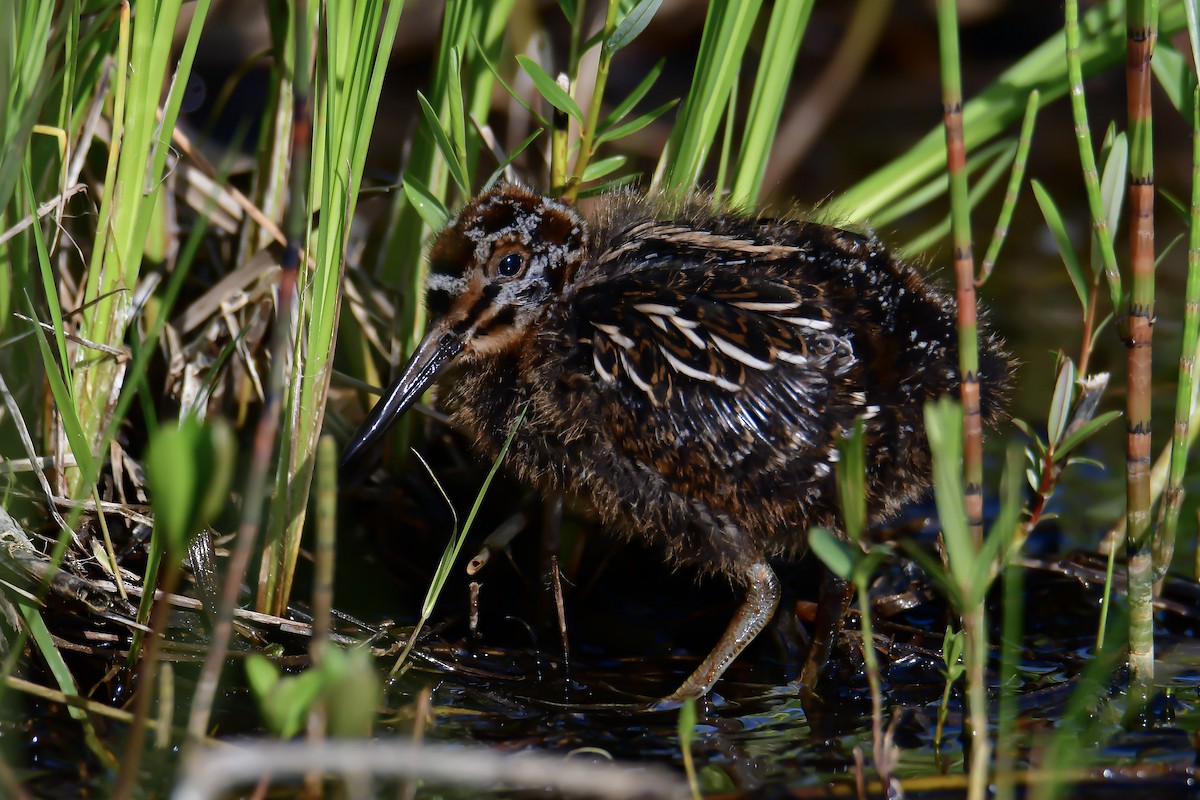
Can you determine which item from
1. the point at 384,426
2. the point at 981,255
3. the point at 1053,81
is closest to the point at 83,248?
→ the point at 384,426

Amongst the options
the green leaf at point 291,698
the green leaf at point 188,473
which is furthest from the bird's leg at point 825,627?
the green leaf at point 188,473

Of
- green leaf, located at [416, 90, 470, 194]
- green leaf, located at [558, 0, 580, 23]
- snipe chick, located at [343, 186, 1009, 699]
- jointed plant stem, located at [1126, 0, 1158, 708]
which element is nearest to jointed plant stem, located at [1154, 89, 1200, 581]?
jointed plant stem, located at [1126, 0, 1158, 708]

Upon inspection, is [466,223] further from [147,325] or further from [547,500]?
[147,325]

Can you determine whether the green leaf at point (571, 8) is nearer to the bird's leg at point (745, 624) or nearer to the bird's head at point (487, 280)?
the bird's head at point (487, 280)

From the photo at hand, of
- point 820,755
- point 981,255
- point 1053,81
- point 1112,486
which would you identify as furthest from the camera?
point 981,255

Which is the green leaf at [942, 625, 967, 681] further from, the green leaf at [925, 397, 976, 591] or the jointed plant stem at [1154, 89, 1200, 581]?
the jointed plant stem at [1154, 89, 1200, 581]

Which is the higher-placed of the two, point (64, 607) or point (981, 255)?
point (981, 255)

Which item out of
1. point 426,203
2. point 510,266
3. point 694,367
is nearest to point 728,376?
point 694,367

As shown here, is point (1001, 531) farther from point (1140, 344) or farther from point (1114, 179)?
point (1114, 179)
